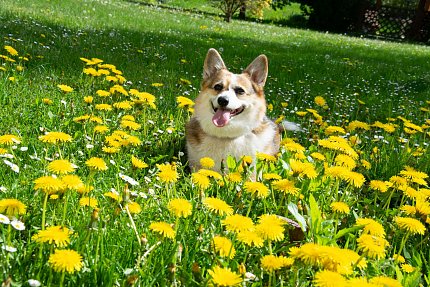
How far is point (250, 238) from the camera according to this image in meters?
1.50

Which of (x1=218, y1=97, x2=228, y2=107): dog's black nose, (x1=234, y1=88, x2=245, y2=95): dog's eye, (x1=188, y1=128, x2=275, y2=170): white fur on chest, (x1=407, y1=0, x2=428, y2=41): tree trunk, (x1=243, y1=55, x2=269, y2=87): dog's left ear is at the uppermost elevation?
(x1=407, y1=0, x2=428, y2=41): tree trunk

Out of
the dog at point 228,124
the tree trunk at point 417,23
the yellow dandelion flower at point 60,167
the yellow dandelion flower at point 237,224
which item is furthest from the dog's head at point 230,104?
the tree trunk at point 417,23

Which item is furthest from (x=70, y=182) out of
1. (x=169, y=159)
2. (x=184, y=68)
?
(x=184, y=68)

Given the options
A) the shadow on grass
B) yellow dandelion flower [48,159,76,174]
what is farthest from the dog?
yellow dandelion flower [48,159,76,174]

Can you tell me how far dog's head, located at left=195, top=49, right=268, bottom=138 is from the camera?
3459 millimetres

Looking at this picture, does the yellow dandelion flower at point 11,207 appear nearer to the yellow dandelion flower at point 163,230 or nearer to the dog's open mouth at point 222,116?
the yellow dandelion flower at point 163,230

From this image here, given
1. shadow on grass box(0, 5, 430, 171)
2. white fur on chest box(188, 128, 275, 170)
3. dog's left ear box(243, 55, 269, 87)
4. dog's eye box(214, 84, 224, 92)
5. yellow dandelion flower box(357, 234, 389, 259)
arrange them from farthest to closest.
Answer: shadow on grass box(0, 5, 430, 171) < dog's left ear box(243, 55, 269, 87) < dog's eye box(214, 84, 224, 92) < white fur on chest box(188, 128, 275, 170) < yellow dandelion flower box(357, 234, 389, 259)

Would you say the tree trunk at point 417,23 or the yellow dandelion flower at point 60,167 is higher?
the tree trunk at point 417,23

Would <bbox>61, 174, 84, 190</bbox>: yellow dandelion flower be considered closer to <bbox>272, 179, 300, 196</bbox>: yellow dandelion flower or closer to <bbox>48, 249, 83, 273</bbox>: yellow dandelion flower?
<bbox>48, 249, 83, 273</bbox>: yellow dandelion flower

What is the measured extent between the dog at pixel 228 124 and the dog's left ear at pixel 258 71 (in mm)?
149

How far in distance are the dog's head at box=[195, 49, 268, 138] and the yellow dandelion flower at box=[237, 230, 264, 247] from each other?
1.91 m

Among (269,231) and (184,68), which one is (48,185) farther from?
(184,68)

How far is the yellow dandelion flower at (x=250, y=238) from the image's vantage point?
150 cm

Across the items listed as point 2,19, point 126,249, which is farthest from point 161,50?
point 126,249
